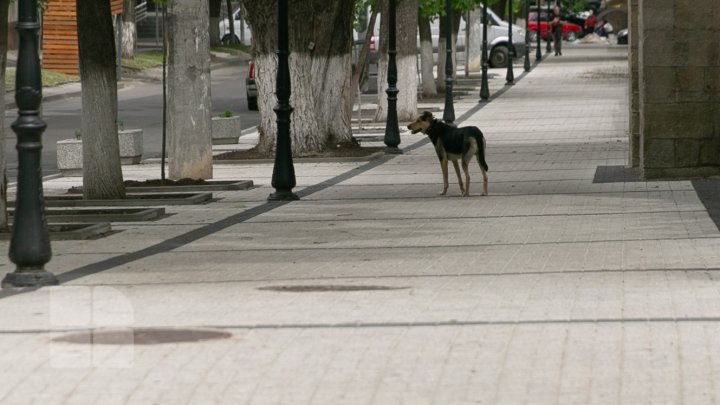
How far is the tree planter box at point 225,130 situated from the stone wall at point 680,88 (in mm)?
11833

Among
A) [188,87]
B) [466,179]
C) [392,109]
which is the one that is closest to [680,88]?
[466,179]

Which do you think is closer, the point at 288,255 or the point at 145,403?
the point at 145,403

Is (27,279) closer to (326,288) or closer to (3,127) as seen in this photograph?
(326,288)

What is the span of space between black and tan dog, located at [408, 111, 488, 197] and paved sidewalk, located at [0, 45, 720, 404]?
0.42 m

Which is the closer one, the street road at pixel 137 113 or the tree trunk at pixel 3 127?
the tree trunk at pixel 3 127

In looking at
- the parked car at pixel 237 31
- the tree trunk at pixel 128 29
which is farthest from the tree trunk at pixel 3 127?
the parked car at pixel 237 31

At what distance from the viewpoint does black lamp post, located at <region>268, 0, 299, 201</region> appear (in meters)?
20.6

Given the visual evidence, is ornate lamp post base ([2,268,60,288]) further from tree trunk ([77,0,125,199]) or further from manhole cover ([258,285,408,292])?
tree trunk ([77,0,125,199])

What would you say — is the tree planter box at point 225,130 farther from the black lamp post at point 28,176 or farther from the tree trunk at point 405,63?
the black lamp post at point 28,176

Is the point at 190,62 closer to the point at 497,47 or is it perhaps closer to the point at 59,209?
the point at 59,209

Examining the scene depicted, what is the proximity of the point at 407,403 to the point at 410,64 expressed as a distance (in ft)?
98.7

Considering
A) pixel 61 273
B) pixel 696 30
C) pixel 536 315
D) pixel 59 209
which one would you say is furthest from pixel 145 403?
pixel 696 30

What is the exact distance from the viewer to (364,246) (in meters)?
15.4

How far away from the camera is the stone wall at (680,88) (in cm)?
2198
